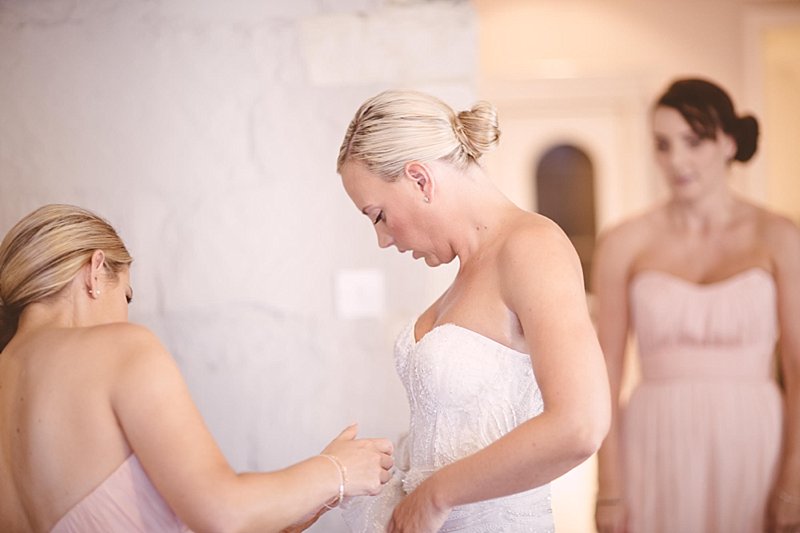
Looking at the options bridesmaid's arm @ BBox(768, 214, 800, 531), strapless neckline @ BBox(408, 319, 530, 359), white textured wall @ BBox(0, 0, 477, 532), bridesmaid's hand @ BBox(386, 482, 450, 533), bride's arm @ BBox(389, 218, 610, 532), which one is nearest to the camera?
bride's arm @ BBox(389, 218, 610, 532)

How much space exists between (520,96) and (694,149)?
2.48 metres

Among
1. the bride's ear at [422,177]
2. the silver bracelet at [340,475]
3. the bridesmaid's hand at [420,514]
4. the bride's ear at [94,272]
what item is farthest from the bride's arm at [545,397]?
the bride's ear at [94,272]

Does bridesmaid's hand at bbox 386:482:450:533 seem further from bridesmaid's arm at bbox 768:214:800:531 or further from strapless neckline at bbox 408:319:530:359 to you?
bridesmaid's arm at bbox 768:214:800:531

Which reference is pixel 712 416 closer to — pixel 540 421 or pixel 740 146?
pixel 740 146

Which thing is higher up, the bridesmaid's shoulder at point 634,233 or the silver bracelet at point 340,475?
the bridesmaid's shoulder at point 634,233

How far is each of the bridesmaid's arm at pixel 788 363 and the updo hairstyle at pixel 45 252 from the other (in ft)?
5.69

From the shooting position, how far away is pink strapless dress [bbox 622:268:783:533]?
8.13 feet

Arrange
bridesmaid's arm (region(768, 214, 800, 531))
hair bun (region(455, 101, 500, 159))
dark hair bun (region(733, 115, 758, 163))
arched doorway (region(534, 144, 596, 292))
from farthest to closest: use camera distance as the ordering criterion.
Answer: arched doorway (region(534, 144, 596, 292)) < dark hair bun (region(733, 115, 758, 163)) < bridesmaid's arm (region(768, 214, 800, 531)) < hair bun (region(455, 101, 500, 159))

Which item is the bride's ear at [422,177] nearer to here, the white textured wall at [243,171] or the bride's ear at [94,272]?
the bride's ear at [94,272]

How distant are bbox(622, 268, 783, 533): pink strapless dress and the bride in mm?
999

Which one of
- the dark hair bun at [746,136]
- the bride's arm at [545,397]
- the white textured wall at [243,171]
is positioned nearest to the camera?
the bride's arm at [545,397]

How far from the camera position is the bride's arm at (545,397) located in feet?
4.34

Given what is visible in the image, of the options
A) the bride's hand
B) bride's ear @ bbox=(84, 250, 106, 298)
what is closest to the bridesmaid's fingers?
the bride's hand

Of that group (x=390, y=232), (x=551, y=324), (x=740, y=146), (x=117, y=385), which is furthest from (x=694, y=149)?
(x=117, y=385)
